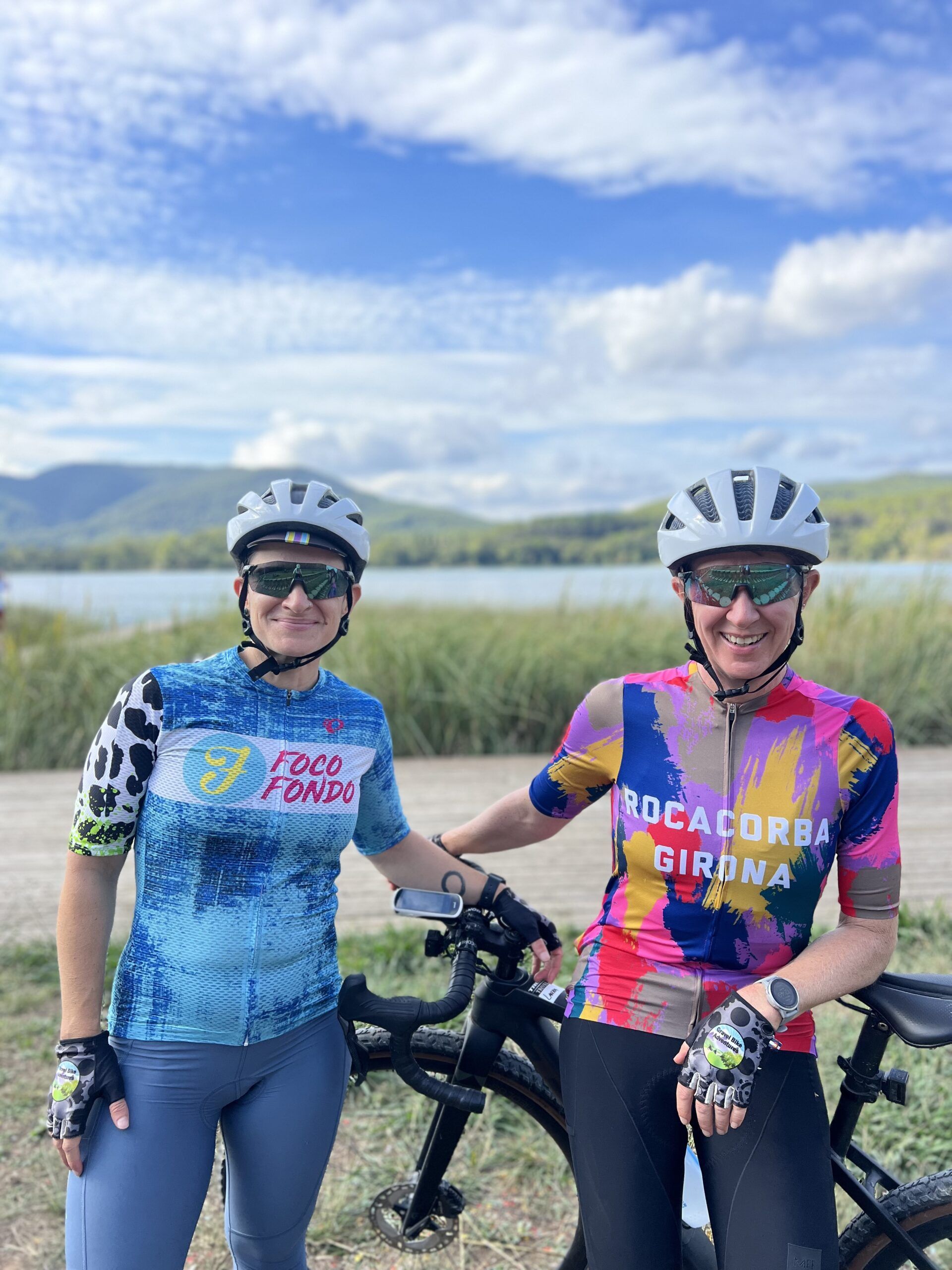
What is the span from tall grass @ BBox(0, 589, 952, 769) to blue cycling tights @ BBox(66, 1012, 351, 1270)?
541cm

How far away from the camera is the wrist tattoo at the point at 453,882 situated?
212 centimetres

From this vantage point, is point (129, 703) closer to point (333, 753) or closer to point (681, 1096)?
point (333, 753)

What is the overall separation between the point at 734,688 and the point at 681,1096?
2.61ft

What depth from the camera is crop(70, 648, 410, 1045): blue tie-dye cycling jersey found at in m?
1.73

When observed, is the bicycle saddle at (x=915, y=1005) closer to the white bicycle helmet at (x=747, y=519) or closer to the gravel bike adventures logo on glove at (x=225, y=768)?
the white bicycle helmet at (x=747, y=519)

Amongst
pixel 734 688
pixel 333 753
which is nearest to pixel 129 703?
pixel 333 753

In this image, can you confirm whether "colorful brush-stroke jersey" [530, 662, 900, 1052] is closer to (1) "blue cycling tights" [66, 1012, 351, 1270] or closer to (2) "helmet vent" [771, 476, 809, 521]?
(2) "helmet vent" [771, 476, 809, 521]

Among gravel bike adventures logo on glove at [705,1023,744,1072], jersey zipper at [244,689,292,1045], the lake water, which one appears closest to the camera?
gravel bike adventures logo on glove at [705,1023,744,1072]

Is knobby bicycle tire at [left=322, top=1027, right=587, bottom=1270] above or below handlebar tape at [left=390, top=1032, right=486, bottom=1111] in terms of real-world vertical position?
below

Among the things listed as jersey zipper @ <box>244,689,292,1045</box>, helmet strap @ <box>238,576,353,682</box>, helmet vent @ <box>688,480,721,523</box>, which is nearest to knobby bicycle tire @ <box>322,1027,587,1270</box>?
jersey zipper @ <box>244,689,292,1045</box>

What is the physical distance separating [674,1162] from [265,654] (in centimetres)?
132

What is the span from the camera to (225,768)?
178 cm

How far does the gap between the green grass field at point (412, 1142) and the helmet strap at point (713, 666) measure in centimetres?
143

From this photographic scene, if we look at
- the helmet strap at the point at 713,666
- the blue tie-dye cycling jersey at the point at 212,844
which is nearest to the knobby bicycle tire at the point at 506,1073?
the blue tie-dye cycling jersey at the point at 212,844
